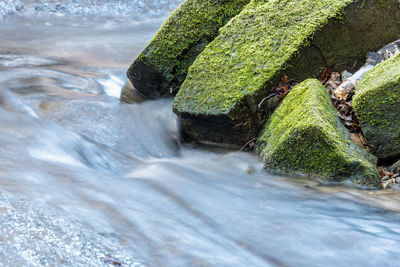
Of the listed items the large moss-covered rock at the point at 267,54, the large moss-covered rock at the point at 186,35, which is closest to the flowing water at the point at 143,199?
the large moss-covered rock at the point at 267,54

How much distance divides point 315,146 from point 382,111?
2.41 ft

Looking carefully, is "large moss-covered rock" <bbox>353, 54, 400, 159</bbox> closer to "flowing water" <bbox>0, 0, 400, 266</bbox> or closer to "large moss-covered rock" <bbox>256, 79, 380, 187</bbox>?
"large moss-covered rock" <bbox>256, 79, 380, 187</bbox>

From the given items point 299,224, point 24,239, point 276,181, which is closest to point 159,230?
point 24,239

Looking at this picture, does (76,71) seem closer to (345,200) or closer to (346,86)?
(346,86)

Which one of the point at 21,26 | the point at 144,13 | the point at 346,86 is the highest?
the point at 346,86

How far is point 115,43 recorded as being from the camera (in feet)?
35.0

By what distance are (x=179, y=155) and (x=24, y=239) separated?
3034mm

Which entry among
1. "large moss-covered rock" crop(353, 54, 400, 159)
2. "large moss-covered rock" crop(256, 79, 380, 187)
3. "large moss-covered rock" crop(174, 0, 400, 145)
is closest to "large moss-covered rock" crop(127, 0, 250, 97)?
"large moss-covered rock" crop(174, 0, 400, 145)

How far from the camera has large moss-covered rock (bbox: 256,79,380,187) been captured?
12.8 feet

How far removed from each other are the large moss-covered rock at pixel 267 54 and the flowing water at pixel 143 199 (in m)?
0.45

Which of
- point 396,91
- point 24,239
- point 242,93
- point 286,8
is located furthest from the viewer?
point 286,8

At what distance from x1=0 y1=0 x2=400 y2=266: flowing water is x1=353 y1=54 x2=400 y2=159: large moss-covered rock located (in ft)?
1.72

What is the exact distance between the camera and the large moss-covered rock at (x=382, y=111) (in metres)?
4.08

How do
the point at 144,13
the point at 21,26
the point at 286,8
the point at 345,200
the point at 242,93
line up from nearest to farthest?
the point at 345,200
the point at 242,93
the point at 286,8
the point at 21,26
the point at 144,13
